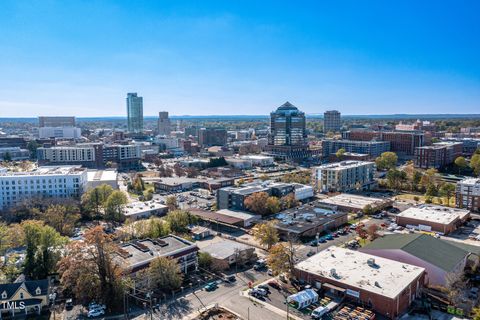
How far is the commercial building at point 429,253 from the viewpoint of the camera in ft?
75.7

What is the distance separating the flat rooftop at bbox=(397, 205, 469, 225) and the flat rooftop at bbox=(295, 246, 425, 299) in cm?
1312

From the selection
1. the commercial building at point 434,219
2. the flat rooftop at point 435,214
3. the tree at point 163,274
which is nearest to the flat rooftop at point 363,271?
the tree at point 163,274

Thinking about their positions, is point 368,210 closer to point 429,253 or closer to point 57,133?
point 429,253

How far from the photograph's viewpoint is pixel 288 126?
8738 cm

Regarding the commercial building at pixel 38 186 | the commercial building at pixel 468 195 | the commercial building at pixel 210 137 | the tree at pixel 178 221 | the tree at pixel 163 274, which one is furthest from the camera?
the commercial building at pixel 210 137

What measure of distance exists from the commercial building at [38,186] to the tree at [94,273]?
24696mm

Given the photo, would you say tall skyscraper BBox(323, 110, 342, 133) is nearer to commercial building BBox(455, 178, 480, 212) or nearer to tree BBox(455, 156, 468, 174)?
tree BBox(455, 156, 468, 174)

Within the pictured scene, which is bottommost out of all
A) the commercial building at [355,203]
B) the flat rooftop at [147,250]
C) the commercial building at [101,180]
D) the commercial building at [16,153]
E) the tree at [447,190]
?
the commercial building at [355,203]

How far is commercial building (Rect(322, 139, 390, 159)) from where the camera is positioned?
3201 inches

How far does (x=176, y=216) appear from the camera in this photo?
32.0 m

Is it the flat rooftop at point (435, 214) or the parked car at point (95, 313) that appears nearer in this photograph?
the parked car at point (95, 313)

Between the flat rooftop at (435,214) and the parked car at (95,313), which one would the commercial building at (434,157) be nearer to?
the flat rooftop at (435,214)

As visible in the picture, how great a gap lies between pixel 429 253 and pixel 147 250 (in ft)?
60.2

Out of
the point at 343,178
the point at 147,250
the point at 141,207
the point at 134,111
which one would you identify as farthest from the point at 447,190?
the point at 134,111
